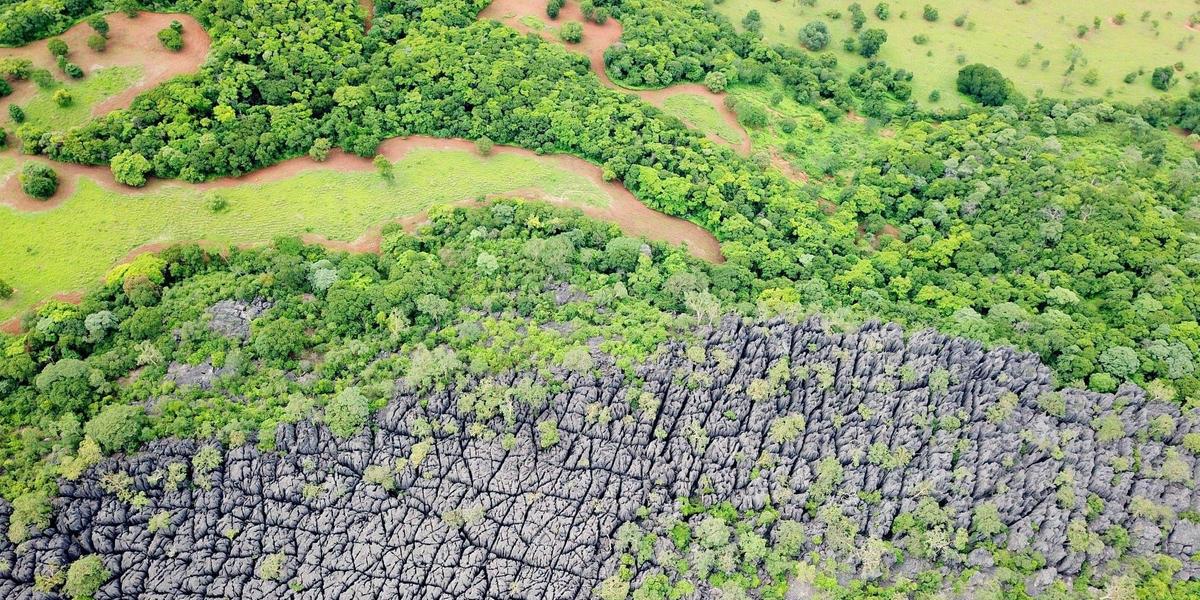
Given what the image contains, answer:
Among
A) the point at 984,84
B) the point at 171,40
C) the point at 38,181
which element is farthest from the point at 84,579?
the point at 984,84

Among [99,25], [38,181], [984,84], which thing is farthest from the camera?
[984,84]

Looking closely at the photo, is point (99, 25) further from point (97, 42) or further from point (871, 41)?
point (871, 41)

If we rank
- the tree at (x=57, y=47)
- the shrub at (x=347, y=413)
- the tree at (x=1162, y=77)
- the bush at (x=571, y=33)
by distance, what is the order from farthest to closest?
the tree at (x=1162, y=77)
the bush at (x=571, y=33)
the tree at (x=57, y=47)
the shrub at (x=347, y=413)

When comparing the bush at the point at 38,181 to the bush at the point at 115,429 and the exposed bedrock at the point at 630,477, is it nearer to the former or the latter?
the bush at the point at 115,429

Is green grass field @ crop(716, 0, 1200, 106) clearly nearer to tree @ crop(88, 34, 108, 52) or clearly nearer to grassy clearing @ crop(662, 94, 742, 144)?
grassy clearing @ crop(662, 94, 742, 144)

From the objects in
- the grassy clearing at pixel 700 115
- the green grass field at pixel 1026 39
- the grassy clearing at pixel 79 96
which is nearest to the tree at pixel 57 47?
the grassy clearing at pixel 79 96

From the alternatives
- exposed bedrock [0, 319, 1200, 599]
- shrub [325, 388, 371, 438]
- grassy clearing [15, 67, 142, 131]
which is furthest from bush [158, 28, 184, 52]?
shrub [325, 388, 371, 438]

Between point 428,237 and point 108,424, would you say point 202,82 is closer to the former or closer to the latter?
point 428,237
